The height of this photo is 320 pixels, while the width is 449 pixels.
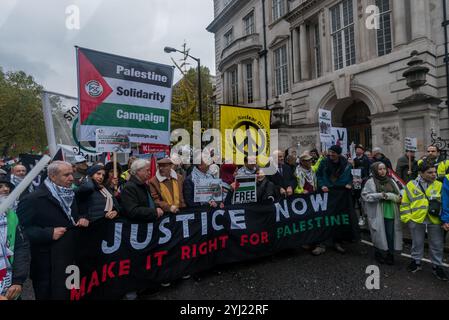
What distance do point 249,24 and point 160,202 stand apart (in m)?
23.6

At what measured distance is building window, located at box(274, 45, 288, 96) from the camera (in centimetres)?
1983

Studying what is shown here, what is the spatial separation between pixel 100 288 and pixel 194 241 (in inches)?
50.4

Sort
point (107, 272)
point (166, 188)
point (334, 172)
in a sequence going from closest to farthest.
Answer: point (107, 272), point (166, 188), point (334, 172)

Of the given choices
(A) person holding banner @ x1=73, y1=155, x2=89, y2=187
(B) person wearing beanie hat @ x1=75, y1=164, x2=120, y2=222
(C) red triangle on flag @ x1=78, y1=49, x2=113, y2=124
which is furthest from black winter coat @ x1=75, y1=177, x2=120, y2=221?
(A) person holding banner @ x1=73, y1=155, x2=89, y2=187

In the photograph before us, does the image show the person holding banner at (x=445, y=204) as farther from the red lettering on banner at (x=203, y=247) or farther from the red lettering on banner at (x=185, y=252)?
the red lettering on banner at (x=185, y=252)

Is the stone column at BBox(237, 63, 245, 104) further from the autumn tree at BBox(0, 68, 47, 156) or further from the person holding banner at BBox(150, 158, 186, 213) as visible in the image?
the autumn tree at BBox(0, 68, 47, 156)

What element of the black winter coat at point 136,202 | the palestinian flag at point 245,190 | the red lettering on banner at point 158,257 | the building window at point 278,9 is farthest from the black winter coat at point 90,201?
the building window at point 278,9

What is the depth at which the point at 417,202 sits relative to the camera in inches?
156

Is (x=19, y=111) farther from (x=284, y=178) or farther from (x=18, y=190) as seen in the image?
(x=18, y=190)

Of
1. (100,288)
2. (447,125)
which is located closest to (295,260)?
(100,288)

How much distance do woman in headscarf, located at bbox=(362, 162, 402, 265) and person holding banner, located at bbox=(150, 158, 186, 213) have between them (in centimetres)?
305

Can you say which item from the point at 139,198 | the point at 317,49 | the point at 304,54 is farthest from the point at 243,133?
the point at 317,49

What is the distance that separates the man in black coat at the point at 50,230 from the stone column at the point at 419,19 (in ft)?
47.0

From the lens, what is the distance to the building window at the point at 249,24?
76.2ft
